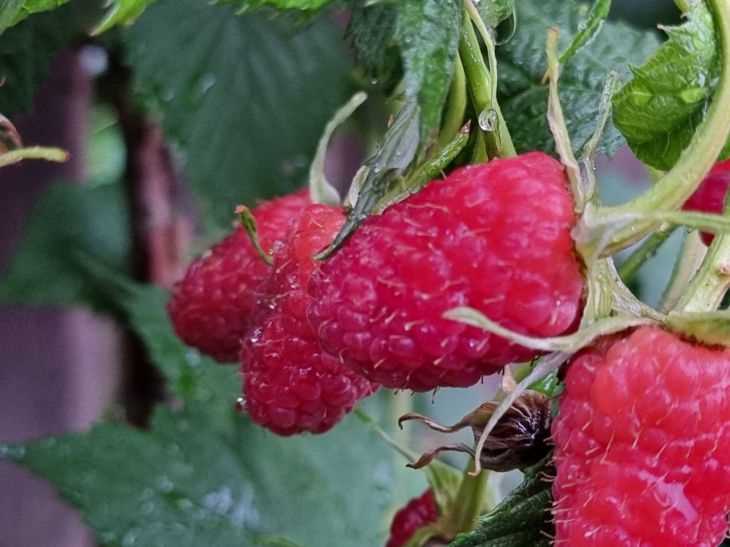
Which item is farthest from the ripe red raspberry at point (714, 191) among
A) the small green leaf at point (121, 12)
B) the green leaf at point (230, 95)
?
the green leaf at point (230, 95)

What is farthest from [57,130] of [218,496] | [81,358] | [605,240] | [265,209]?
[605,240]

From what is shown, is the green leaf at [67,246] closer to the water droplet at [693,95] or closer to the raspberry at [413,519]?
the raspberry at [413,519]

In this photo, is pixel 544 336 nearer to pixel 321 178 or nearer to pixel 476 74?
pixel 476 74

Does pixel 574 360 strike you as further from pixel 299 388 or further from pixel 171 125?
pixel 171 125

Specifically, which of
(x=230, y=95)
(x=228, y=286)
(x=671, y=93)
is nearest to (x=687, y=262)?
(x=671, y=93)

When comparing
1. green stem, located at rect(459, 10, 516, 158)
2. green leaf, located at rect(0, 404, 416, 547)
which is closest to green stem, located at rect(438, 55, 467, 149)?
green stem, located at rect(459, 10, 516, 158)

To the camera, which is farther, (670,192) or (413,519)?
(413,519)
